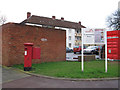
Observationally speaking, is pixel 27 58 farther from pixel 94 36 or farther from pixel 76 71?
pixel 94 36

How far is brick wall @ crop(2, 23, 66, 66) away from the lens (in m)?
10.3

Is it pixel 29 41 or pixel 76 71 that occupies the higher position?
pixel 29 41

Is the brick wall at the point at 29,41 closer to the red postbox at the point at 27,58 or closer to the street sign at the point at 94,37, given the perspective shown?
the red postbox at the point at 27,58

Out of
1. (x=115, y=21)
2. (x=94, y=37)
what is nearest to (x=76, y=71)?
(x=94, y=37)

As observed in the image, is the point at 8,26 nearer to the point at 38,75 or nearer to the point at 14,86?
the point at 38,75

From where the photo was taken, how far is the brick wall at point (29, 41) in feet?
33.9

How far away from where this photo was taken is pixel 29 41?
11180mm

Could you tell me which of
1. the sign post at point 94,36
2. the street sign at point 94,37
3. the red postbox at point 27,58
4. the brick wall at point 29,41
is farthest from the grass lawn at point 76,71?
the street sign at point 94,37

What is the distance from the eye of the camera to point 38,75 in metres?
7.05

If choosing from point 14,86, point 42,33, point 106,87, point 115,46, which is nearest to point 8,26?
point 42,33

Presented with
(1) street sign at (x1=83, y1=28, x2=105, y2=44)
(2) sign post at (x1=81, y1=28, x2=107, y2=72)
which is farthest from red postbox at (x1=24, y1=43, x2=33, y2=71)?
(1) street sign at (x1=83, y1=28, x2=105, y2=44)

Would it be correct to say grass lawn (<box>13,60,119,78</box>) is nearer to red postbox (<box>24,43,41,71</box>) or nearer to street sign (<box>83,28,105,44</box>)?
red postbox (<box>24,43,41,71</box>)

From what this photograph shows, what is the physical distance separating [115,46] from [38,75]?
30.1 feet

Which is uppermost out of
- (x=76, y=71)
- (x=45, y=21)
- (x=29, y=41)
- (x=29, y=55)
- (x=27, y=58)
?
(x=45, y=21)
